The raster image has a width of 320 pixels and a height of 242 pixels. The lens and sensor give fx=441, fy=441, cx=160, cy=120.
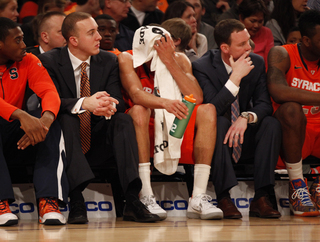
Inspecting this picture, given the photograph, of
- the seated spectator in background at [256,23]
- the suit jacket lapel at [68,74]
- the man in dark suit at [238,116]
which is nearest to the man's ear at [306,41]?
the man in dark suit at [238,116]

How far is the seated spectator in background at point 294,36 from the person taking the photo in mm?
4973

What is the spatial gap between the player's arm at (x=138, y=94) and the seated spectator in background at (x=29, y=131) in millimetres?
546

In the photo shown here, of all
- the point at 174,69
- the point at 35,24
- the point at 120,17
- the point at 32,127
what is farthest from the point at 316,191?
the point at 35,24

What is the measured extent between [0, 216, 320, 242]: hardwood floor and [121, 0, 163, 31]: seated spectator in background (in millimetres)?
3035

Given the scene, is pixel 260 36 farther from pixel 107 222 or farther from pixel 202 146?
pixel 107 222

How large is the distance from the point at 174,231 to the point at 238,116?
1334 mm

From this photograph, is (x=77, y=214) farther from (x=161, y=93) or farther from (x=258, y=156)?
(x=258, y=156)

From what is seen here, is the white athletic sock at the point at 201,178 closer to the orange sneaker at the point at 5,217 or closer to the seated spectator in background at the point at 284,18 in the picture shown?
the orange sneaker at the point at 5,217

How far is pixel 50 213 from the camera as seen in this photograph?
107 inches

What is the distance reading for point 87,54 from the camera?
337 cm

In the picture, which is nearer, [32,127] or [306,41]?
[32,127]

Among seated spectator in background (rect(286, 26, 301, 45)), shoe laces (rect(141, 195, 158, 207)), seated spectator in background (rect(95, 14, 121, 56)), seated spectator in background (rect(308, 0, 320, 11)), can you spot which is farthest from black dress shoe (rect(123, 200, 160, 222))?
seated spectator in background (rect(286, 26, 301, 45))

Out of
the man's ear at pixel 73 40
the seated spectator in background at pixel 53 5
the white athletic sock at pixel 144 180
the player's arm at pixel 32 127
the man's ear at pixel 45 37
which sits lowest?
the white athletic sock at pixel 144 180

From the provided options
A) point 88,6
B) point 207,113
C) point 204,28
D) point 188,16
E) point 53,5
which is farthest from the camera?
point 204,28
